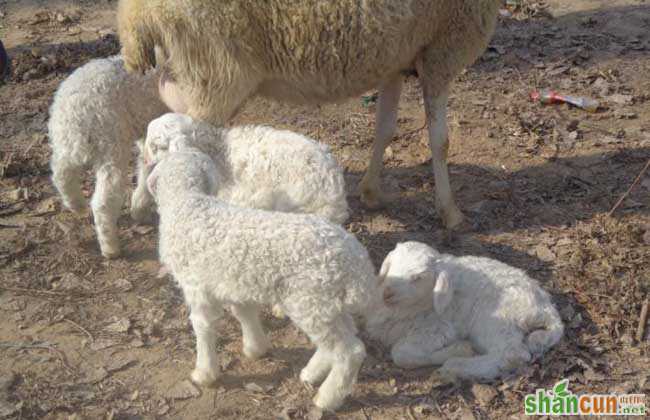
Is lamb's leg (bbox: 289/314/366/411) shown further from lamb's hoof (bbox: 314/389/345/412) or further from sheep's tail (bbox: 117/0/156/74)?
sheep's tail (bbox: 117/0/156/74)

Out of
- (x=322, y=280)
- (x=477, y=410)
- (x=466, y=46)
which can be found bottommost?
(x=477, y=410)

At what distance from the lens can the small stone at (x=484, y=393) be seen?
381cm

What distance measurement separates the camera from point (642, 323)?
4.24 metres

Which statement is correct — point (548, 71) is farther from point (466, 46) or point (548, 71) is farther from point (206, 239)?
point (206, 239)

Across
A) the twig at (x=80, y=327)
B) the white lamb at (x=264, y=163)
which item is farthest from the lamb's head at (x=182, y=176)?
the twig at (x=80, y=327)

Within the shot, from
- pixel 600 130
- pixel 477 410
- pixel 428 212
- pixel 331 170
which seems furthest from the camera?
pixel 600 130

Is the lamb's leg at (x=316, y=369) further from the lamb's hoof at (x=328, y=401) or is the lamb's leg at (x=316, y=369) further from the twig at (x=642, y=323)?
the twig at (x=642, y=323)

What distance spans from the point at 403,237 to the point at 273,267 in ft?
6.86

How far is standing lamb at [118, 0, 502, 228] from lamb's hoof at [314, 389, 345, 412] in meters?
1.85

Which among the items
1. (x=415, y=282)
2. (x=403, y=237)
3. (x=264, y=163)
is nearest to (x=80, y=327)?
(x=264, y=163)

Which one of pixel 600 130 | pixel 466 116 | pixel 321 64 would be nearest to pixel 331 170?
pixel 321 64

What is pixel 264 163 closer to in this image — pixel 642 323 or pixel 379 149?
pixel 379 149

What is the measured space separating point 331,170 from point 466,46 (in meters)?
1.52

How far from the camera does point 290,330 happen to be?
4.34 metres
